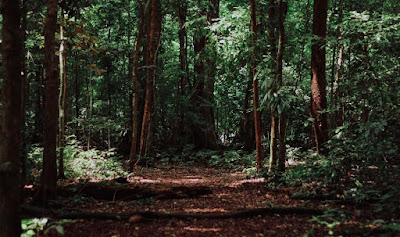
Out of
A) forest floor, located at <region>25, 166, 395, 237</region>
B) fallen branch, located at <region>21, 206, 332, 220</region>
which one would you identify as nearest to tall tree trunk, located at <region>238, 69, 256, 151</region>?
forest floor, located at <region>25, 166, 395, 237</region>

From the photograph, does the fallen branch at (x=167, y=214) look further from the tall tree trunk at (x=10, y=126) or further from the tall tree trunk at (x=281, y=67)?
the tall tree trunk at (x=281, y=67)

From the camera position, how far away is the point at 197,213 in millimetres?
5863

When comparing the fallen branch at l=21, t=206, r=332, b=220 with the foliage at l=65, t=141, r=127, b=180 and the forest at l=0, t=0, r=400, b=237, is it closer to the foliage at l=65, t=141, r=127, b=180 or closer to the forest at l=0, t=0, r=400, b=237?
the forest at l=0, t=0, r=400, b=237

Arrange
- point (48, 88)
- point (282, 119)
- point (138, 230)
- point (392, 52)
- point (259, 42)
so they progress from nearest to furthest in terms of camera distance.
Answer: point (138, 230), point (48, 88), point (392, 52), point (282, 119), point (259, 42)

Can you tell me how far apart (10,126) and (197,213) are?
350 cm

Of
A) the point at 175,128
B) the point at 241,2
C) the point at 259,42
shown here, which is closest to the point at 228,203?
the point at 259,42

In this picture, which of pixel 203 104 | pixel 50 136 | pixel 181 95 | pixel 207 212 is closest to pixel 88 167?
pixel 50 136

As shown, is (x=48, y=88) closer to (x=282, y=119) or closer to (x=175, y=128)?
(x=282, y=119)

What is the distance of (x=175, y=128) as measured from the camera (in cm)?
1819

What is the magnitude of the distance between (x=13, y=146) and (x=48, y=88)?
3048 millimetres

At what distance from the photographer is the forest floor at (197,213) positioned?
4.89 metres

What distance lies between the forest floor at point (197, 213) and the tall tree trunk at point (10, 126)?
2.47ft

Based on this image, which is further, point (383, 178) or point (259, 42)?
point (259, 42)

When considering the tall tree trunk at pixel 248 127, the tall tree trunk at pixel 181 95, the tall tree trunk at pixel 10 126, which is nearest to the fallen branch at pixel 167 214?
the tall tree trunk at pixel 10 126
